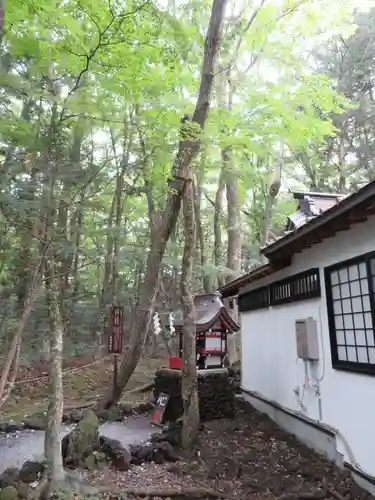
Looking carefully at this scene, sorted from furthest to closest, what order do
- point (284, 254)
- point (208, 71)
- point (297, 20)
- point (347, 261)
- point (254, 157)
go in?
point (254, 157)
point (297, 20)
point (208, 71)
point (284, 254)
point (347, 261)

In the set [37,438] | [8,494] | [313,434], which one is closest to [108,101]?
[8,494]

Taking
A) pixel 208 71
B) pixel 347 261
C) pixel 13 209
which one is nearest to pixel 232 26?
pixel 208 71

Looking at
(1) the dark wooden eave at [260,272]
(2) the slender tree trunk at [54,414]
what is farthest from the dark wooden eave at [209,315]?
(2) the slender tree trunk at [54,414]

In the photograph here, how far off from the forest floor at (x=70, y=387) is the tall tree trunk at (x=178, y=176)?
1220 mm

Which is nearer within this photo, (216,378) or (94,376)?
(216,378)

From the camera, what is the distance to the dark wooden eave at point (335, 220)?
418 centimetres

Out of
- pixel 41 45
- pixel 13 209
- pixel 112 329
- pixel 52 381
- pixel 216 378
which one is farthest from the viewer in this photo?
pixel 112 329

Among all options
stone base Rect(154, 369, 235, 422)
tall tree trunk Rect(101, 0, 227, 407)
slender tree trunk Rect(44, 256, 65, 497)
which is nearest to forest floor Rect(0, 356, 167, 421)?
tall tree trunk Rect(101, 0, 227, 407)

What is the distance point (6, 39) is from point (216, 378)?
7260 millimetres

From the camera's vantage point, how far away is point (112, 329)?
9.27 meters

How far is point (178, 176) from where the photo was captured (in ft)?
23.8

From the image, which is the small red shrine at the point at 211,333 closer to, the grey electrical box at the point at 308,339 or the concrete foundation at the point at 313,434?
the concrete foundation at the point at 313,434

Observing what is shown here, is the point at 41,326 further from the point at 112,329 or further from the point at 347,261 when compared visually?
the point at 347,261

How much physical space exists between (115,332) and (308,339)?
477 cm
